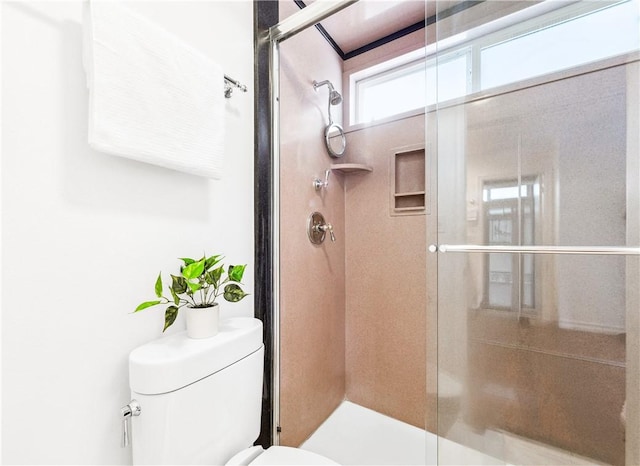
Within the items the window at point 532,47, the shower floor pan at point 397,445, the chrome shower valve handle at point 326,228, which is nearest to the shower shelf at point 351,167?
the chrome shower valve handle at point 326,228

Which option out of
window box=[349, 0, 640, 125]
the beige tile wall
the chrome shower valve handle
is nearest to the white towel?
the chrome shower valve handle

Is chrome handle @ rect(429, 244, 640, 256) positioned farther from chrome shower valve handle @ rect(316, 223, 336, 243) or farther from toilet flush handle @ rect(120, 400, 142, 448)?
toilet flush handle @ rect(120, 400, 142, 448)

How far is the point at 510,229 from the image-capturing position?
1.08m

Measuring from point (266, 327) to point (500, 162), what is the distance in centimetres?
117

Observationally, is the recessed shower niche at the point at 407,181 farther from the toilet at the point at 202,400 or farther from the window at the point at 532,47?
the toilet at the point at 202,400

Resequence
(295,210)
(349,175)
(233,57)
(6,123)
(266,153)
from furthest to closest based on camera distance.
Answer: (349,175)
(295,210)
(266,153)
(233,57)
(6,123)

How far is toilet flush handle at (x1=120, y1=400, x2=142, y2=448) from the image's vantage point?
0.68m

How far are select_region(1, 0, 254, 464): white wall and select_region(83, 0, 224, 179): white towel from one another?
0.09m

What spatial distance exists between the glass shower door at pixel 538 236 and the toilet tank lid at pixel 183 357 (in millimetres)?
766

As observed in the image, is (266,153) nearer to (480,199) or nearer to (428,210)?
(428,210)

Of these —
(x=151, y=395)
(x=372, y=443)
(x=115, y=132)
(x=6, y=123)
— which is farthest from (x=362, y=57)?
(x=372, y=443)

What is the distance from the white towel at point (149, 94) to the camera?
0.65 meters

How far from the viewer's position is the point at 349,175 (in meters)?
1.80

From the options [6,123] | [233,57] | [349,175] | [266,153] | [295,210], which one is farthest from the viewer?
[349,175]
